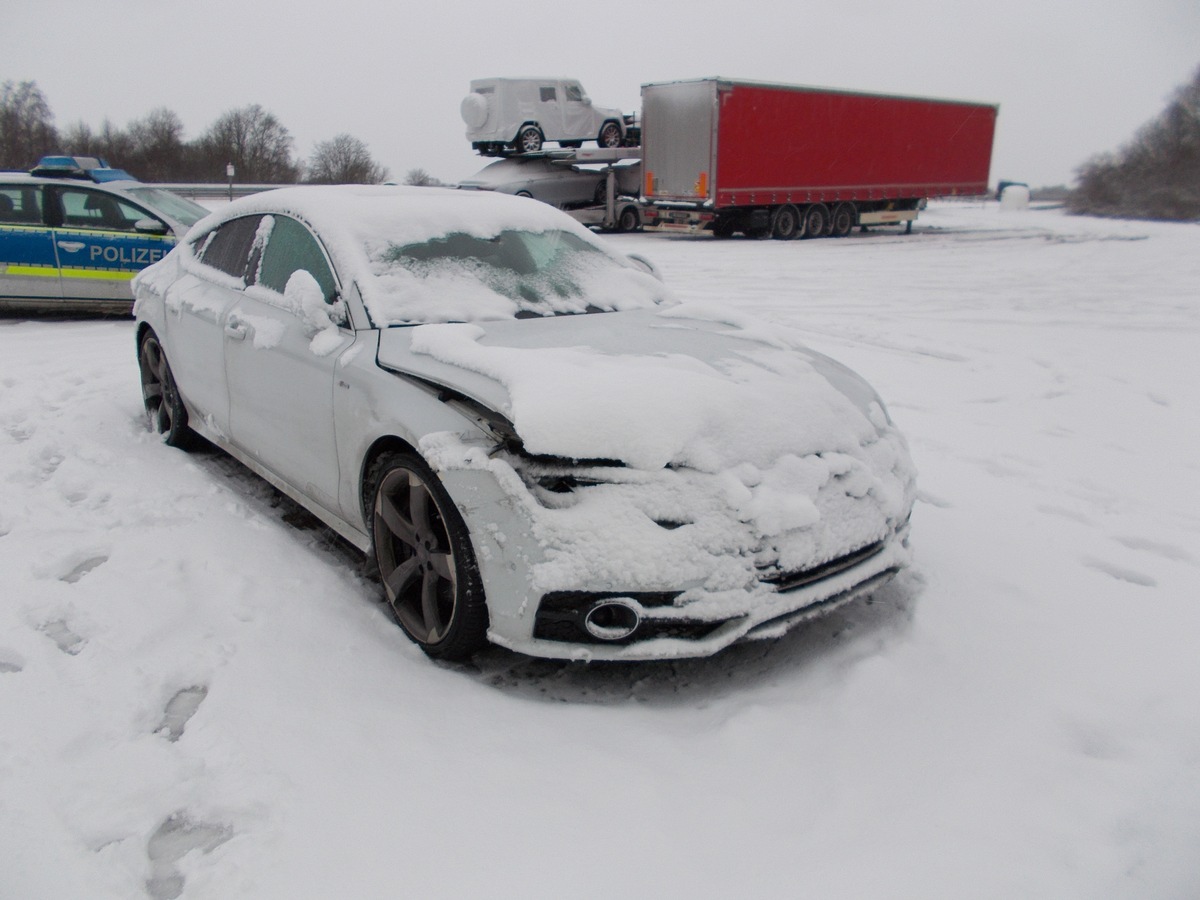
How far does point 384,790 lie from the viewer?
2.25 metres

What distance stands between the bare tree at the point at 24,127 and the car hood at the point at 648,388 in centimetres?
5501

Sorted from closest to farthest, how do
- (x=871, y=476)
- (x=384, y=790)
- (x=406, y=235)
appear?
(x=384, y=790) → (x=871, y=476) → (x=406, y=235)

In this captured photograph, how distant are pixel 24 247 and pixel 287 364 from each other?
702 centimetres

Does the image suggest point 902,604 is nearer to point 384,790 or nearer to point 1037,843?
point 1037,843

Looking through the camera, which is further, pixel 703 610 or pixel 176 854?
pixel 703 610

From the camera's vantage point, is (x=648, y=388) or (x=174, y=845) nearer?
(x=174, y=845)

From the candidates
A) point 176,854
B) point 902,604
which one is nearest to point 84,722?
point 176,854

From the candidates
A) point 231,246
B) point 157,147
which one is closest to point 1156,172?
point 231,246

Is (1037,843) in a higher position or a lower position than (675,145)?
lower

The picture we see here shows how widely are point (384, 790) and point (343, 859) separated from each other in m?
0.25

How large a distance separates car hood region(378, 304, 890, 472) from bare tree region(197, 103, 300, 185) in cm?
4971

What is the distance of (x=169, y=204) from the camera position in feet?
32.2

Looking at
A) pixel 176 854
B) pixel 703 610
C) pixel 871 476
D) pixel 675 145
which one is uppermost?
pixel 675 145

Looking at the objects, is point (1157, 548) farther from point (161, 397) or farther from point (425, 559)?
point (161, 397)
